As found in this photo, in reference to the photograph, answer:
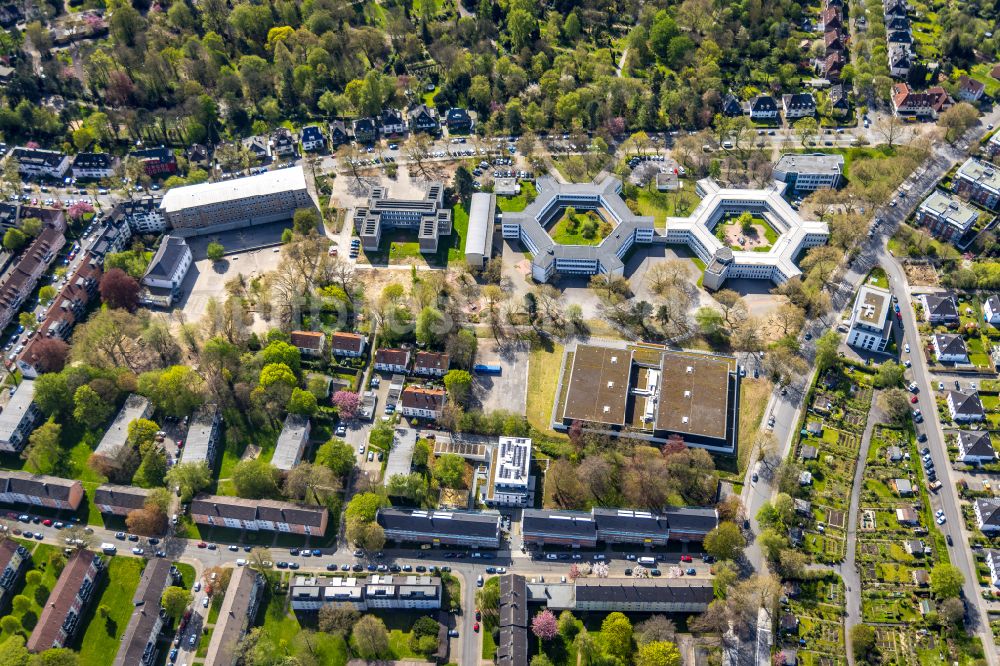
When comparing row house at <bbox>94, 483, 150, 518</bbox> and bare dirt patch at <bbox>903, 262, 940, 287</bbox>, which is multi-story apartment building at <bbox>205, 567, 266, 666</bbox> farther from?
bare dirt patch at <bbox>903, 262, 940, 287</bbox>

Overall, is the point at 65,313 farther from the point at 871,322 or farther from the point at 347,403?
the point at 871,322

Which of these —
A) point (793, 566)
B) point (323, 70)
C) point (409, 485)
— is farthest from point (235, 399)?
point (323, 70)

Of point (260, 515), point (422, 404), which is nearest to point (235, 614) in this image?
point (260, 515)

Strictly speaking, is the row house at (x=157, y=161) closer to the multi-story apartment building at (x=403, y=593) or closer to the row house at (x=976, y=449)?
→ the multi-story apartment building at (x=403, y=593)

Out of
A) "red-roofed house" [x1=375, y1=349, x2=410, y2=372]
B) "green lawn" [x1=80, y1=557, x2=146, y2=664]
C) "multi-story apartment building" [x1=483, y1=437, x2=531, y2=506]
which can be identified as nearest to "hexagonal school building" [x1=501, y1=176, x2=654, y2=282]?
"red-roofed house" [x1=375, y1=349, x2=410, y2=372]

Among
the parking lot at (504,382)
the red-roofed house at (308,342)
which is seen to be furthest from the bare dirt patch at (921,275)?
the red-roofed house at (308,342)

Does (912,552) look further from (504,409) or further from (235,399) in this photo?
(235,399)

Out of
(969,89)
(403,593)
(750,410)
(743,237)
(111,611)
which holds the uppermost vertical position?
(969,89)
